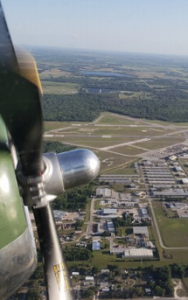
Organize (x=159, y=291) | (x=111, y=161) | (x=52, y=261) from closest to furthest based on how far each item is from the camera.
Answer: (x=52, y=261), (x=159, y=291), (x=111, y=161)

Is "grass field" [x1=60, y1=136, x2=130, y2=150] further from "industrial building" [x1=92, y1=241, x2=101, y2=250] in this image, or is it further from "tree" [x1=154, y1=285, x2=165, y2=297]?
"tree" [x1=154, y1=285, x2=165, y2=297]

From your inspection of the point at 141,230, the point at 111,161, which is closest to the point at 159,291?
the point at 141,230

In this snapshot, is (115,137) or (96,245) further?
(115,137)

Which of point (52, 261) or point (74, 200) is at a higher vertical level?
point (52, 261)

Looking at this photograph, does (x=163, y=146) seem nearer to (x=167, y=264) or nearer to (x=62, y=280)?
(x=167, y=264)

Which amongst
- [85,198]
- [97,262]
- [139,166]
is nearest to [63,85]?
[139,166]

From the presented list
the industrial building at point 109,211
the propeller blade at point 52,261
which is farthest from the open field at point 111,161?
the propeller blade at point 52,261

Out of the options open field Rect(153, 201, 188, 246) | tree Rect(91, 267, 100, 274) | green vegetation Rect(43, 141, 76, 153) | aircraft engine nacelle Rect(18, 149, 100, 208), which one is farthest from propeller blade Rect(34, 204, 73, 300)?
green vegetation Rect(43, 141, 76, 153)

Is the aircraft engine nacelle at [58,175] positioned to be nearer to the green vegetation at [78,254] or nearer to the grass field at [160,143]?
the green vegetation at [78,254]

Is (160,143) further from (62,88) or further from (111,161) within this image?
(62,88)

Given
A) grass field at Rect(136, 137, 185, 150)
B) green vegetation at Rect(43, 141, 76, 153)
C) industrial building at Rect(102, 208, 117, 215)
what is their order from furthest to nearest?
grass field at Rect(136, 137, 185, 150), green vegetation at Rect(43, 141, 76, 153), industrial building at Rect(102, 208, 117, 215)
